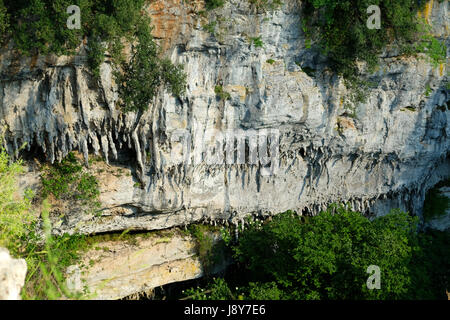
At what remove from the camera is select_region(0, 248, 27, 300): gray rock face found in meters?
6.24

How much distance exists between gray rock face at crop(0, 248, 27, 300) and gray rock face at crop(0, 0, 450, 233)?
5704 mm

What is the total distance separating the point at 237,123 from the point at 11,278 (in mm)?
8708

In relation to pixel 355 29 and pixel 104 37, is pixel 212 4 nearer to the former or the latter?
pixel 104 37

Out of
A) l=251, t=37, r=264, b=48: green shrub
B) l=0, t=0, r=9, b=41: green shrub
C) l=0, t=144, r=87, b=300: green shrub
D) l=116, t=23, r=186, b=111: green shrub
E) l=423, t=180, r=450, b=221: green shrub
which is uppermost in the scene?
l=0, t=0, r=9, b=41: green shrub

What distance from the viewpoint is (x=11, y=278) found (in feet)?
20.9

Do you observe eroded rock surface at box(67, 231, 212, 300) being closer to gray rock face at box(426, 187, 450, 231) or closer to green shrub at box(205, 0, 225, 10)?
green shrub at box(205, 0, 225, 10)

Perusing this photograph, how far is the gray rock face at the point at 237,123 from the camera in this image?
1170cm

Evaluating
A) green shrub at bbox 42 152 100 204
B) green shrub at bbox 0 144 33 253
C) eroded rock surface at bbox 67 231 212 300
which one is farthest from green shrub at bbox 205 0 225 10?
eroded rock surface at bbox 67 231 212 300

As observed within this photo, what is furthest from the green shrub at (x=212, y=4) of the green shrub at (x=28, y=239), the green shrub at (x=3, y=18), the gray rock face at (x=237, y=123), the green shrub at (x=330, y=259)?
the green shrub at (x=330, y=259)

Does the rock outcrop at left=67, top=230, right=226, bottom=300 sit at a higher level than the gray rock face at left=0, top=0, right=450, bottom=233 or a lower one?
lower

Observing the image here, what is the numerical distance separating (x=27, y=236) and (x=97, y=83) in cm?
451

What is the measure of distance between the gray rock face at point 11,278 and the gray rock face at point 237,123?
5.70m

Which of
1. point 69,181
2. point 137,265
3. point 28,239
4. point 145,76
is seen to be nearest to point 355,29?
point 145,76

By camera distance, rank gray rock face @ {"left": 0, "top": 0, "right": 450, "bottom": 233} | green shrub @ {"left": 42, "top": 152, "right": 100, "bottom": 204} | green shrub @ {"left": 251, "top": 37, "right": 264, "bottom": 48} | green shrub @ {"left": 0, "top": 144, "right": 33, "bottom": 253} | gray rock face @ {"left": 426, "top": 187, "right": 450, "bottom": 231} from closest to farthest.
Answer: green shrub @ {"left": 0, "top": 144, "right": 33, "bottom": 253}, gray rock face @ {"left": 0, "top": 0, "right": 450, "bottom": 233}, green shrub @ {"left": 42, "top": 152, "right": 100, "bottom": 204}, green shrub @ {"left": 251, "top": 37, "right": 264, "bottom": 48}, gray rock face @ {"left": 426, "top": 187, "right": 450, "bottom": 231}
